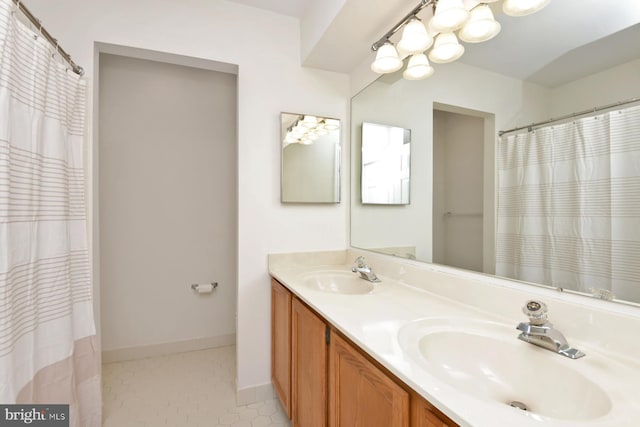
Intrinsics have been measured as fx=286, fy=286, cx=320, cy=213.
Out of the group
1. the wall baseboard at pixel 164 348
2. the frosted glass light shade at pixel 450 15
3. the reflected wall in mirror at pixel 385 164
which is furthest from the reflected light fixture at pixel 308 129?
the wall baseboard at pixel 164 348

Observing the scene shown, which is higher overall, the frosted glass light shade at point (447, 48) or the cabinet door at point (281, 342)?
the frosted glass light shade at point (447, 48)

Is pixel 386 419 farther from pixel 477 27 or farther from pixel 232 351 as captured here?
pixel 232 351

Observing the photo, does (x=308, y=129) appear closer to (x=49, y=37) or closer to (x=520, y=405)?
(x=49, y=37)

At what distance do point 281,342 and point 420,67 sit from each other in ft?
5.30

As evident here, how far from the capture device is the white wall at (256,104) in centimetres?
169

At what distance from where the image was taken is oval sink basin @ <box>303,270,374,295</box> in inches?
67.1

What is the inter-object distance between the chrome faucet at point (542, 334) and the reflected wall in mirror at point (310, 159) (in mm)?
1349

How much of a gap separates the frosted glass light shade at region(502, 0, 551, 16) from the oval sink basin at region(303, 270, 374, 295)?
53.1 inches

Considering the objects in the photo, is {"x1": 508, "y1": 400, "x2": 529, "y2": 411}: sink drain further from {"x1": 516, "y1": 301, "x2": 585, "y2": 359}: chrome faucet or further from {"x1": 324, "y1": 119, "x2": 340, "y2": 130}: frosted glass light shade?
{"x1": 324, "y1": 119, "x2": 340, "y2": 130}: frosted glass light shade

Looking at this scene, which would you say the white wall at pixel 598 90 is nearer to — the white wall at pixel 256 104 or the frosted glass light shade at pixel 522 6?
the frosted glass light shade at pixel 522 6

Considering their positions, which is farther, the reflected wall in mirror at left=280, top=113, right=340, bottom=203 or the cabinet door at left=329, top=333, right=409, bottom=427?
the reflected wall in mirror at left=280, top=113, right=340, bottom=203

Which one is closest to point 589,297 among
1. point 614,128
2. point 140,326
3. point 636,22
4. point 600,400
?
point 600,400

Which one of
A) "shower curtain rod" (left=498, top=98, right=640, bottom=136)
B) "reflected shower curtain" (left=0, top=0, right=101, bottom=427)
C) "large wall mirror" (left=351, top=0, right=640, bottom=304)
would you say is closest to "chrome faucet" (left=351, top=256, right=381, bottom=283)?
"large wall mirror" (left=351, top=0, right=640, bottom=304)

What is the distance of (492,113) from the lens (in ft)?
3.68
